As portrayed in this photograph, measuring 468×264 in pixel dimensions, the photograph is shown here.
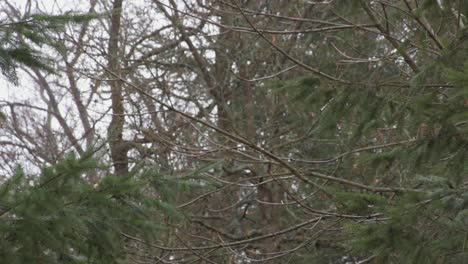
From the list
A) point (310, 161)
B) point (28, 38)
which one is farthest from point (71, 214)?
point (310, 161)

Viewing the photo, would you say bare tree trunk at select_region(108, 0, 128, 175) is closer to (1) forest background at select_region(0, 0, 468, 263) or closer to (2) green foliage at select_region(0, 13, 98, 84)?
(1) forest background at select_region(0, 0, 468, 263)

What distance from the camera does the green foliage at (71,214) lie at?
183 inches

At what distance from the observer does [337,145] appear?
464 inches

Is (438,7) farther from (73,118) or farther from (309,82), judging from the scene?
(73,118)

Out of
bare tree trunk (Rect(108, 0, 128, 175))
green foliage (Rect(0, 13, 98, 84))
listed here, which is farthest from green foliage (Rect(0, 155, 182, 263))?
bare tree trunk (Rect(108, 0, 128, 175))

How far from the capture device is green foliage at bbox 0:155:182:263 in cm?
466

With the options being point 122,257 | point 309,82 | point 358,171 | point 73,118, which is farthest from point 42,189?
point 73,118

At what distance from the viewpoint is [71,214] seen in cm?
478

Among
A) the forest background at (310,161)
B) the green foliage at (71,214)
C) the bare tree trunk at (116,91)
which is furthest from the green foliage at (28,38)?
the bare tree trunk at (116,91)

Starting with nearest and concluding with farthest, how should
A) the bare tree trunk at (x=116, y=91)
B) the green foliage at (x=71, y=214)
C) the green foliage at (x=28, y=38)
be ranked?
1. the green foliage at (x=71, y=214)
2. the green foliage at (x=28, y=38)
3. the bare tree trunk at (x=116, y=91)

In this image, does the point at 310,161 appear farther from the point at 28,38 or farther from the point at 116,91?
the point at 116,91

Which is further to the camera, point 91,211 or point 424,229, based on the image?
point 424,229

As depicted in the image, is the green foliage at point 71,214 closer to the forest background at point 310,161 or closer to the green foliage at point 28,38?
the forest background at point 310,161

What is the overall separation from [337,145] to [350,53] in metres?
1.20
